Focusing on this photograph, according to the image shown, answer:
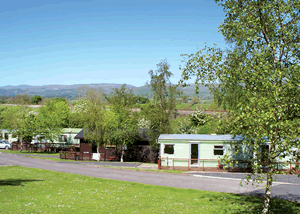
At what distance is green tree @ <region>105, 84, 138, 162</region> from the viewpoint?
3816cm

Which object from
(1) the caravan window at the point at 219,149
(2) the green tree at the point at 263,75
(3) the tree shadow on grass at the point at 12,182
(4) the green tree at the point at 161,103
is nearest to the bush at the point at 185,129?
(4) the green tree at the point at 161,103

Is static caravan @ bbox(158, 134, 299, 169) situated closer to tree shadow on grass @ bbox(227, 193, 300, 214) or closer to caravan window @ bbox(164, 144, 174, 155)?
caravan window @ bbox(164, 144, 174, 155)

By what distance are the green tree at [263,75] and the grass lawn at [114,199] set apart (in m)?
3.60

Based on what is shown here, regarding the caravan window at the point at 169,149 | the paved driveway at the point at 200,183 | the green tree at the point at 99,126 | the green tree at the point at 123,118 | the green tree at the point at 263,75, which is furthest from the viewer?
the green tree at the point at 99,126

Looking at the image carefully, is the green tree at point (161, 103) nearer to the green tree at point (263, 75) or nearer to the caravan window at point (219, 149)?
the caravan window at point (219, 149)

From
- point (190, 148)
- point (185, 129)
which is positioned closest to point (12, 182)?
point (190, 148)

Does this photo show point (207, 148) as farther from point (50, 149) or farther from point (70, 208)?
point (50, 149)

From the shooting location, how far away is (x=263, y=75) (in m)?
9.90

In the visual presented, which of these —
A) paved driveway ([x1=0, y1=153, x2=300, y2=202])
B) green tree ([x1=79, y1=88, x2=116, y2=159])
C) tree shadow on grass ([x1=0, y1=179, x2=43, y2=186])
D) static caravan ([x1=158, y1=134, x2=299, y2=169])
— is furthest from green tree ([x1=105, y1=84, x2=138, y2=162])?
tree shadow on grass ([x1=0, y1=179, x2=43, y2=186])

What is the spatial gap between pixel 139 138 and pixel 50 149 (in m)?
21.1

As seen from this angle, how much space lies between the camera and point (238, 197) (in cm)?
1661

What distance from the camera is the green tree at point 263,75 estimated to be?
942 cm

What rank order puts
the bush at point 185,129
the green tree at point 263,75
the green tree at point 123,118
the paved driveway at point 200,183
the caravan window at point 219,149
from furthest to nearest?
the bush at point 185,129 → the green tree at point 123,118 → the caravan window at point 219,149 → the paved driveway at point 200,183 → the green tree at point 263,75

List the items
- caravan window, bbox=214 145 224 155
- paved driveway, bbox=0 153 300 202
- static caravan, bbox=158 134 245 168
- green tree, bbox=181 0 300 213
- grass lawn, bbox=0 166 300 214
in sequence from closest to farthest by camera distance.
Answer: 1. green tree, bbox=181 0 300 213
2. grass lawn, bbox=0 166 300 214
3. paved driveway, bbox=0 153 300 202
4. caravan window, bbox=214 145 224 155
5. static caravan, bbox=158 134 245 168
